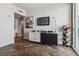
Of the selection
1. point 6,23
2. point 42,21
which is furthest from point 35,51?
point 42,21

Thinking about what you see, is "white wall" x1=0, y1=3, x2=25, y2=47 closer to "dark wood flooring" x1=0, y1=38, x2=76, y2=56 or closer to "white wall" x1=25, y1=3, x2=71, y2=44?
"dark wood flooring" x1=0, y1=38, x2=76, y2=56

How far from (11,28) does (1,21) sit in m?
0.80

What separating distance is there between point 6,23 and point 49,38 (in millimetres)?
2066

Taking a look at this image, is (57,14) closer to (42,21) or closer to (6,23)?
(42,21)

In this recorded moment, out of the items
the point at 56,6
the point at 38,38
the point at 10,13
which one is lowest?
the point at 38,38

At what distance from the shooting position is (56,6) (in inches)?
191

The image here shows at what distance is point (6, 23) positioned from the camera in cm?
441

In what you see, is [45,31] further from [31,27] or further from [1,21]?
[1,21]

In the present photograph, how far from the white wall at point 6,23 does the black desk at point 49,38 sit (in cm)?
153

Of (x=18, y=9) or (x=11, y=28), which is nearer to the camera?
(x=11, y=28)

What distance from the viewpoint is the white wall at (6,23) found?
4116 millimetres

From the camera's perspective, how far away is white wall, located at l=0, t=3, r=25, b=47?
13.5 feet

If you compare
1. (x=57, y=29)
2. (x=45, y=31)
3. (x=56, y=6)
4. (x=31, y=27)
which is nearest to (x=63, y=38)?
(x=57, y=29)

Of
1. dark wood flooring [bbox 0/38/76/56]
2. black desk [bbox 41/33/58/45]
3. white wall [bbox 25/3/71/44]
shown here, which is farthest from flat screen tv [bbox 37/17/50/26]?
dark wood flooring [bbox 0/38/76/56]
